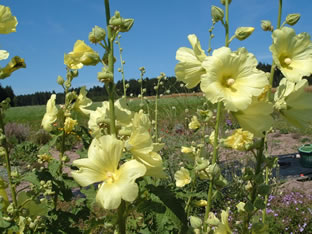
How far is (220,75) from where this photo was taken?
1.10m

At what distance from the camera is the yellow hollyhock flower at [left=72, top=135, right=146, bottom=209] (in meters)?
1.02

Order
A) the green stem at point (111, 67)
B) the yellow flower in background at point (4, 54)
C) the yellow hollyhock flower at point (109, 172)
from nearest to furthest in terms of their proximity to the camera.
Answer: the yellow hollyhock flower at point (109, 172), the green stem at point (111, 67), the yellow flower in background at point (4, 54)

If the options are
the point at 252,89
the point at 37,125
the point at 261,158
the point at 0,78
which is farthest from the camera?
the point at 37,125

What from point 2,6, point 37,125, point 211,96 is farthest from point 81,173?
point 37,125

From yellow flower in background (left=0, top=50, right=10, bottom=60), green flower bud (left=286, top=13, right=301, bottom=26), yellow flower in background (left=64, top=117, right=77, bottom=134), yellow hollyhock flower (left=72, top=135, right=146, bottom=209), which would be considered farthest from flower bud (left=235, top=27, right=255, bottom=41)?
yellow flower in background (left=64, top=117, right=77, bottom=134)

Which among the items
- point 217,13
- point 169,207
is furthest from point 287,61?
point 169,207

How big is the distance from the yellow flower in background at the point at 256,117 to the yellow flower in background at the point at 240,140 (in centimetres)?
22

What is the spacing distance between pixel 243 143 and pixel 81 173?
0.73m

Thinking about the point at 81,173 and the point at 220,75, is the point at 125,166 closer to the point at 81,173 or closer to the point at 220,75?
the point at 81,173

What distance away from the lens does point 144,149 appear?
111cm

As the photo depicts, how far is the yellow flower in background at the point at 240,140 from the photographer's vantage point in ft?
4.28

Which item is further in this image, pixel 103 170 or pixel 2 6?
pixel 2 6

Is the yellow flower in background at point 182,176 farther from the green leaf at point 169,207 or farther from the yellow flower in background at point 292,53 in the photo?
the yellow flower in background at point 292,53

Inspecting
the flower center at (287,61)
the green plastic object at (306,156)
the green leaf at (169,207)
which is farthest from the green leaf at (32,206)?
the green plastic object at (306,156)
